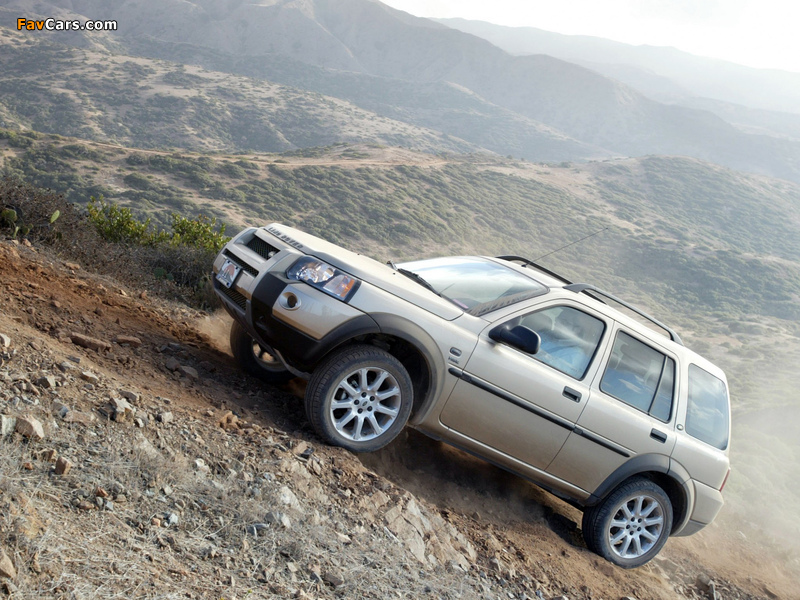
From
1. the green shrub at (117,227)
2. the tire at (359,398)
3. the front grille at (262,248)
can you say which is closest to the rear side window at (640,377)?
the tire at (359,398)

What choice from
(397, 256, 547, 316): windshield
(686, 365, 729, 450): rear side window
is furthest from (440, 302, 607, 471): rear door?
(686, 365, 729, 450): rear side window

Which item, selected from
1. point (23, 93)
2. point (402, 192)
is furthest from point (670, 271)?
point (23, 93)

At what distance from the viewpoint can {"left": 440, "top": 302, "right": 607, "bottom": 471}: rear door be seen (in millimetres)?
4668

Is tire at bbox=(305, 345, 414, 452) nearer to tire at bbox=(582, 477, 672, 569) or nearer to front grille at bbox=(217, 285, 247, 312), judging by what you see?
front grille at bbox=(217, 285, 247, 312)

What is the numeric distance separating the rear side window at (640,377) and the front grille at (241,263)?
Result: 8.57 feet

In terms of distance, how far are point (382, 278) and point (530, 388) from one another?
1.27 metres

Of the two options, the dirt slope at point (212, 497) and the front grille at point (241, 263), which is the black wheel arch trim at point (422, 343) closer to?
the dirt slope at point (212, 497)

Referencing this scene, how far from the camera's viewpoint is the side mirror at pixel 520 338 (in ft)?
14.6

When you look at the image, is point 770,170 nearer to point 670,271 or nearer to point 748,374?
point 670,271

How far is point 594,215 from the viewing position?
5316 cm

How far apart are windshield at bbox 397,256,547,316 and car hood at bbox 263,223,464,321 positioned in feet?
0.73

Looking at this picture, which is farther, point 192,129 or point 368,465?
point 192,129

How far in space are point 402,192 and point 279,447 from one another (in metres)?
40.3

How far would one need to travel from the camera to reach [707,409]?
5.62 metres
